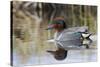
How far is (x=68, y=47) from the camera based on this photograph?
2.51 meters

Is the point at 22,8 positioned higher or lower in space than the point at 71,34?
higher

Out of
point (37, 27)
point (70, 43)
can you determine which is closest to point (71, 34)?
point (70, 43)

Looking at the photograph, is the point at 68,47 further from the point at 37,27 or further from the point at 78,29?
the point at 37,27

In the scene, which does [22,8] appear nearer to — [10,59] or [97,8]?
[10,59]

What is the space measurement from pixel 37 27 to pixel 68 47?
453mm

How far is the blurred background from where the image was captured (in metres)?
2.31

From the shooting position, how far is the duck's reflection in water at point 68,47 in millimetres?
2469

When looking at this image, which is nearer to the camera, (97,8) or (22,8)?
(22,8)

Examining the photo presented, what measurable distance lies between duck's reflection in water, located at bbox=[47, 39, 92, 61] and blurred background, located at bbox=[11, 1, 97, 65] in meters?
0.04

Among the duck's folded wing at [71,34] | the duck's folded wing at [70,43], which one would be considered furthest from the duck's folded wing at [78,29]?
the duck's folded wing at [70,43]

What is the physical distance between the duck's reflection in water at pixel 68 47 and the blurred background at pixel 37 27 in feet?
0.15

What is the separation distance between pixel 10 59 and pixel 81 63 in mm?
873

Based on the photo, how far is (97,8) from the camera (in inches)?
104

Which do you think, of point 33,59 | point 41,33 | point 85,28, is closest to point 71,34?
point 85,28
